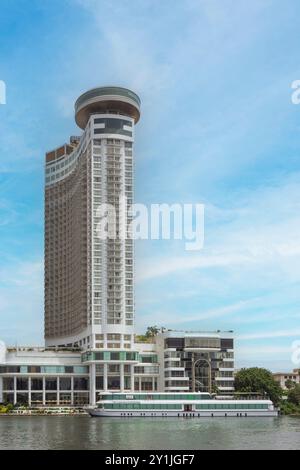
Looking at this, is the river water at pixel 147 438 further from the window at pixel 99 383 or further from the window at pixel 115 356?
the window at pixel 99 383

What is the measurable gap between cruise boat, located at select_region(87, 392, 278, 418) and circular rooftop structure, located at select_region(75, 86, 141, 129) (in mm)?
82022

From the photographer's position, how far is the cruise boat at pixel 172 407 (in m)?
135

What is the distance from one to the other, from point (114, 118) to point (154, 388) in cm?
7360

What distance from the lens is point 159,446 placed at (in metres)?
68.9

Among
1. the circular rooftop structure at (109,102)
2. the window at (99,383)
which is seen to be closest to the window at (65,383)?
the window at (99,383)

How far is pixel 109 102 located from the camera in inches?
7244

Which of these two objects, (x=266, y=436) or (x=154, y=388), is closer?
(x=266, y=436)

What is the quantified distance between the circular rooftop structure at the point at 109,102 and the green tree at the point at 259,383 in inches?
3032

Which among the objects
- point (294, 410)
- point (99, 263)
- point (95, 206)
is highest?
point (95, 206)

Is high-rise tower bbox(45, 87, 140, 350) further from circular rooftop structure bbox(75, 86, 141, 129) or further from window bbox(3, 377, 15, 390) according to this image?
window bbox(3, 377, 15, 390)

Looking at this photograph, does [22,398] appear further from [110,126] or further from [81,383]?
[110,126]

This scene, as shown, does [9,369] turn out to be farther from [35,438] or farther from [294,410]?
[35,438]

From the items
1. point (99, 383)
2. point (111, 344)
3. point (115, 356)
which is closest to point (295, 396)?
point (115, 356)

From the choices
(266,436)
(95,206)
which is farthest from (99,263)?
(266,436)
